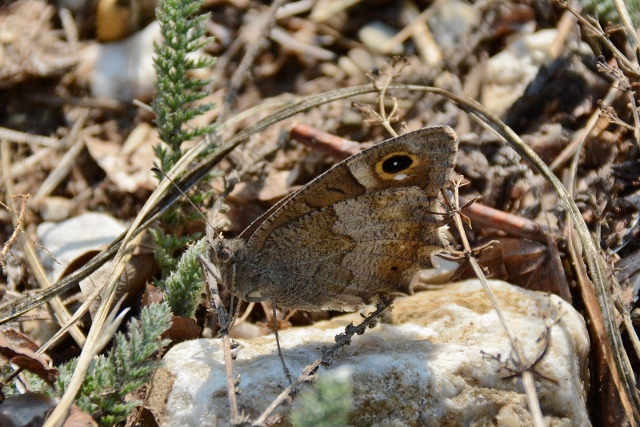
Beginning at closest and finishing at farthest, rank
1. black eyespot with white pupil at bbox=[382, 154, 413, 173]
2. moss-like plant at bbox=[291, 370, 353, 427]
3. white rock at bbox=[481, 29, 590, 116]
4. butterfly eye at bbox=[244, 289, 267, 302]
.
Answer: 1. moss-like plant at bbox=[291, 370, 353, 427]
2. black eyespot with white pupil at bbox=[382, 154, 413, 173]
3. butterfly eye at bbox=[244, 289, 267, 302]
4. white rock at bbox=[481, 29, 590, 116]

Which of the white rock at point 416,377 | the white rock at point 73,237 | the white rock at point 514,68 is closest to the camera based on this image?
the white rock at point 416,377

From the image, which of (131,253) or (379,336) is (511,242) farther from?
(131,253)

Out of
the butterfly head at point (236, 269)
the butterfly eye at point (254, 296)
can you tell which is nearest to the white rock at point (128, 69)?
the butterfly head at point (236, 269)

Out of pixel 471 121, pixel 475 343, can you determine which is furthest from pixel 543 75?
pixel 475 343

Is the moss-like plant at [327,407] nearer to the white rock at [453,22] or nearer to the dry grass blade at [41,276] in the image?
the dry grass blade at [41,276]

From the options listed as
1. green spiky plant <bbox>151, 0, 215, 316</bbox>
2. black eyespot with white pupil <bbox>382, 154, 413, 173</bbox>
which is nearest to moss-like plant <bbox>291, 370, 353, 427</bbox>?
black eyespot with white pupil <bbox>382, 154, 413, 173</bbox>

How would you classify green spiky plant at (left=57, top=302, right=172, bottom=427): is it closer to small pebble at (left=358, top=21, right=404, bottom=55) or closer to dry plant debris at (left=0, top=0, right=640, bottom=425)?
dry plant debris at (left=0, top=0, right=640, bottom=425)
